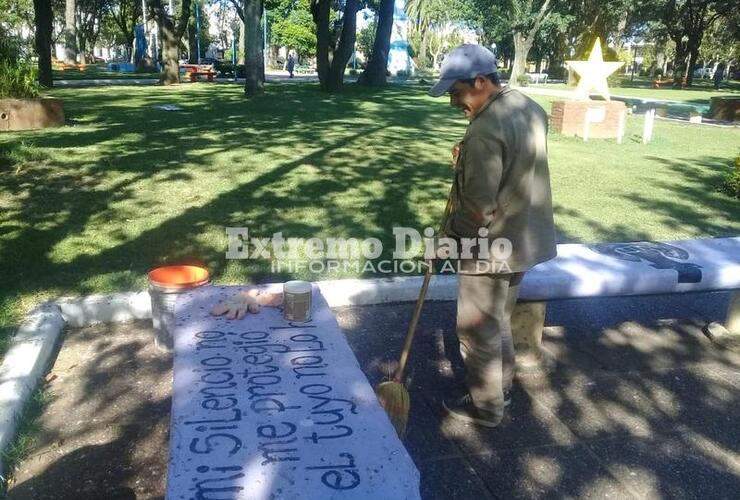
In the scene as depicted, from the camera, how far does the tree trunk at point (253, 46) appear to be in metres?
20.1

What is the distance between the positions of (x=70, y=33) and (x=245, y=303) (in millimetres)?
46018

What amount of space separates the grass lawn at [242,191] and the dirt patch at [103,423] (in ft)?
2.11

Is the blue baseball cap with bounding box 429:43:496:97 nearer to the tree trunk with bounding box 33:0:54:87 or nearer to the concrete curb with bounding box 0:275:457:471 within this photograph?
the concrete curb with bounding box 0:275:457:471

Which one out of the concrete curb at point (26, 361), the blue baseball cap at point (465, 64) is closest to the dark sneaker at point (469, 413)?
the blue baseball cap at point (465, 64)

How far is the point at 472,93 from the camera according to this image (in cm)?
302

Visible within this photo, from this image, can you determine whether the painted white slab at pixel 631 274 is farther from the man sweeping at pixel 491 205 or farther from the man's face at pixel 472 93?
the man's face at pixel 472 93

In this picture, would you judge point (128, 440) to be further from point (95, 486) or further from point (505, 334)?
point (505, 334)

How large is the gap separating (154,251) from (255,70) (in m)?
16.3

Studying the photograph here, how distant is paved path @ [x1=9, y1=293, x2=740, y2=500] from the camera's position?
296 cm

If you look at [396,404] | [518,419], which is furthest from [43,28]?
[518,419]

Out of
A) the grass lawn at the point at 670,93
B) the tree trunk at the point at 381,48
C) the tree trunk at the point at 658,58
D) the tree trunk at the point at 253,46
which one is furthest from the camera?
the tree trunk at the point at 658,58

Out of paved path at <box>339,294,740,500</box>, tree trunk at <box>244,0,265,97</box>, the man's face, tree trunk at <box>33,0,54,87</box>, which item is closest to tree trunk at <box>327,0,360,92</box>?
tree trunk at <box>244,0,265,97</box>

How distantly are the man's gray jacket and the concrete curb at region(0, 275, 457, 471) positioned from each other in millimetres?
1818

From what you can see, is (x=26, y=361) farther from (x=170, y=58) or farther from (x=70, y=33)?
(x=70, y=33)
